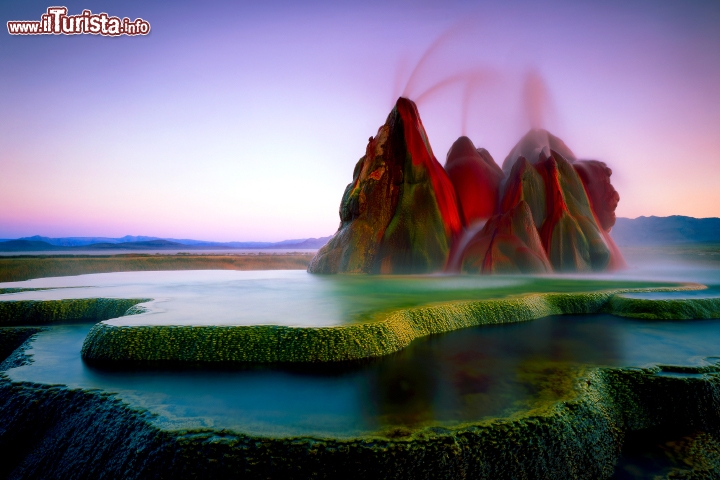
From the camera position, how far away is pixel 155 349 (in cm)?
816

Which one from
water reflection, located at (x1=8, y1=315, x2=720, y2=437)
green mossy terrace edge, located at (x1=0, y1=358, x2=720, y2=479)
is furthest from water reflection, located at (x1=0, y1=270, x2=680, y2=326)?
green mossy terrace edge, located at (x1=0, y1=358, x2=720, y2=479)

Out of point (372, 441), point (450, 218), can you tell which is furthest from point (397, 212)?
point (372, 441)

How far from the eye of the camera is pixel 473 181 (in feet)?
91.1

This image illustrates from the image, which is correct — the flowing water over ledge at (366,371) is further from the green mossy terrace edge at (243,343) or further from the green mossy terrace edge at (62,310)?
the green mossy terrace edge at (62,310)

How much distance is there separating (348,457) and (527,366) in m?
4.47

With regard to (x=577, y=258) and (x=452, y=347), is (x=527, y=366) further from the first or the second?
(x=577, y=258)

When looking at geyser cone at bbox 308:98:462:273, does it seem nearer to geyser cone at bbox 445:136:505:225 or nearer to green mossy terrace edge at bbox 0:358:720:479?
geyser cone at bbox 445:136:505:225

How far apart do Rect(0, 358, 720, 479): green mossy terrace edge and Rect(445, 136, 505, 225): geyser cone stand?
19.7 meters

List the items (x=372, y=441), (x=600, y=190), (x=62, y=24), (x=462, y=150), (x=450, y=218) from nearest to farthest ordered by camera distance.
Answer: (x=372, y=441)
(x=62, y=24)
(x=450, y=218)
(x=600, y=190)
(x=462, y=150)

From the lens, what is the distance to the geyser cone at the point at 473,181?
88.5ft

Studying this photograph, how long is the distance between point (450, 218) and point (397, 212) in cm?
302

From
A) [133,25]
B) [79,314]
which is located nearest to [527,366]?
[79,314]

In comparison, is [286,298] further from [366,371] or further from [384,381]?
[384,381]

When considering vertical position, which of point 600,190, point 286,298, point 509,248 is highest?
point 600,190
